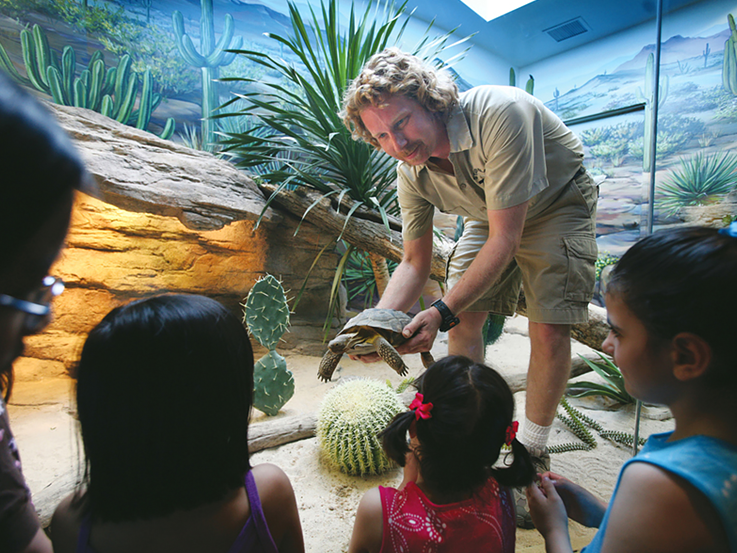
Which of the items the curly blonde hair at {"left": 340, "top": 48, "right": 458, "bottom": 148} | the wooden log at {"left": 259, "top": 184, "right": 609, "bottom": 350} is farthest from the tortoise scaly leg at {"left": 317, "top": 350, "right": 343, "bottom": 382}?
the wooden log at {"left": 259, "top": 184, "right": 609, "bottom": 350}

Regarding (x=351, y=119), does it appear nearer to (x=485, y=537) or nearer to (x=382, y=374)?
(x=485, y=537)

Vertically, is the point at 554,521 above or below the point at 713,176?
below

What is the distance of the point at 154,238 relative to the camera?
130 inches

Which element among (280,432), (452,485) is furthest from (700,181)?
(280,432)

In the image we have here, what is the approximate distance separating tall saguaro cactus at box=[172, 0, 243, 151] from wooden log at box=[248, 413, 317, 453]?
307cm

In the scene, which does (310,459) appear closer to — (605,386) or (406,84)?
(406,84)

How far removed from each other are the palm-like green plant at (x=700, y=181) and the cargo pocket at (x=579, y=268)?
1.85ft

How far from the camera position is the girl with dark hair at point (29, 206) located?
356mm

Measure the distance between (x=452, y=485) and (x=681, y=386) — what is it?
1.72ft

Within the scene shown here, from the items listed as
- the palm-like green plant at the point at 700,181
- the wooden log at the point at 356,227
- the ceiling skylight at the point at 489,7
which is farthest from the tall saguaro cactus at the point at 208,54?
the palm-like green plant at the point at 700,181

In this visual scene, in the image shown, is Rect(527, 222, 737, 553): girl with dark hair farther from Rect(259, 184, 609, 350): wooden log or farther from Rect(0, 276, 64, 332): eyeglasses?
Rect(259, 184, 609, 350): wooden log

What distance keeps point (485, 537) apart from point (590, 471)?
1.38m

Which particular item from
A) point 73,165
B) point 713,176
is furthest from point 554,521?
point 713,176

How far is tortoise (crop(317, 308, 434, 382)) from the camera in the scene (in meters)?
1.54
